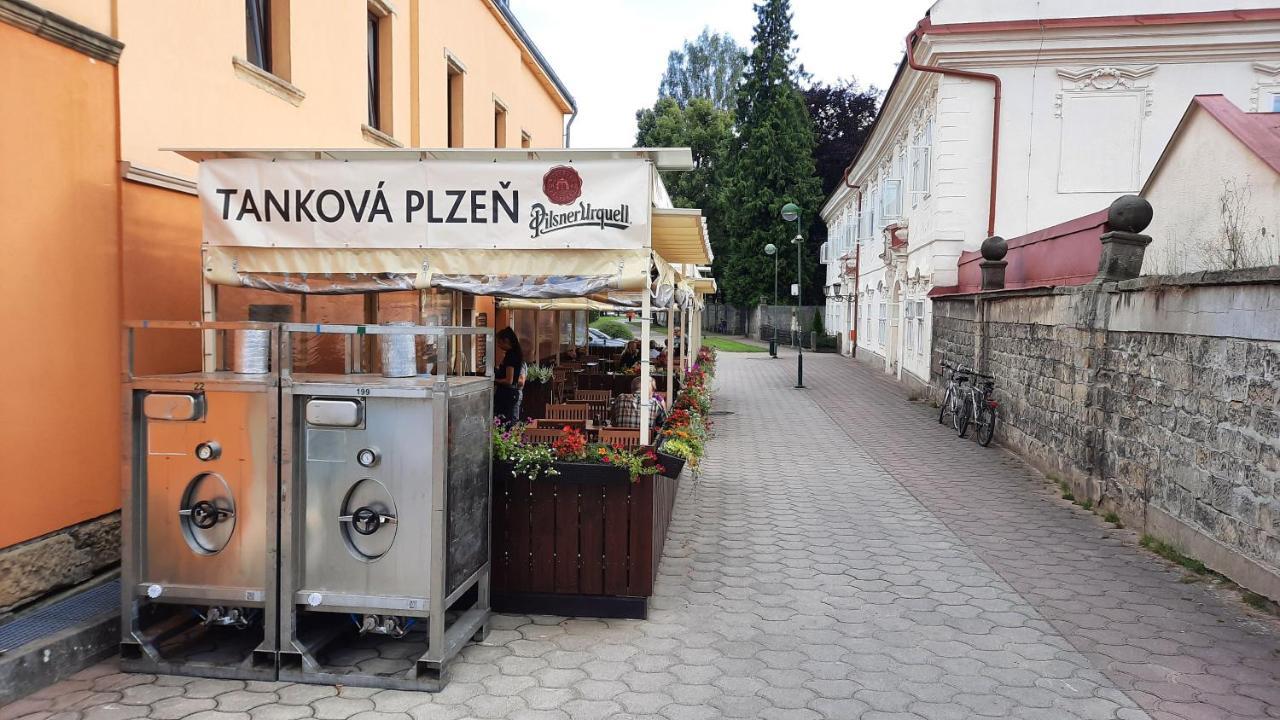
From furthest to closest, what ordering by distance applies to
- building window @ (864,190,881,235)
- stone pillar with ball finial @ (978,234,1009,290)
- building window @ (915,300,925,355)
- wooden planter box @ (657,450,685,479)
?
building window @ (864,190,881,235) → building window @ (915,300,925,355) → stone pillar with ball finial @ (978,234,1009,290) → wooden planter box @ (657,450,685,479)

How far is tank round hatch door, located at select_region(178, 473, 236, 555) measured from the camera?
Answer: 4445mm

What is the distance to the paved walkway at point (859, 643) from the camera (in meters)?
4.12

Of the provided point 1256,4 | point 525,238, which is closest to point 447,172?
point 525,238

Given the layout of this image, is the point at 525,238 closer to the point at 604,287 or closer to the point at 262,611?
the point at 604,287

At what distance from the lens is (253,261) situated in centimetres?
612

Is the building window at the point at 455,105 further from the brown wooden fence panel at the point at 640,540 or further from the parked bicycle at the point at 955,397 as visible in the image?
the brown wooden fence panel at the point at 640,540

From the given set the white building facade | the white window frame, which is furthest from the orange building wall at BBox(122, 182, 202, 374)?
the white window frame

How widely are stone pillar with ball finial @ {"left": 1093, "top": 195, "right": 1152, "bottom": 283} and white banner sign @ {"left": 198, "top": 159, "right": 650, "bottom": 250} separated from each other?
5259 mm

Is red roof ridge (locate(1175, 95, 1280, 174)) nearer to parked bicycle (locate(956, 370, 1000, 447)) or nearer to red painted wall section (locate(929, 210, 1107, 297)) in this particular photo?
red painted wall section (locate(929, 210, 1107, 297))

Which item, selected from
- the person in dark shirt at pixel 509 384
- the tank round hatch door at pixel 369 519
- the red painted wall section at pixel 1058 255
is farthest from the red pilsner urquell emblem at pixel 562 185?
the red painted wall section at pixel 1058 255

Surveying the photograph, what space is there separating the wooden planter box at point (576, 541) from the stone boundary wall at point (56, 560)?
2.52 m

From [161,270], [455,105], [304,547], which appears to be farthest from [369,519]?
[455,105]

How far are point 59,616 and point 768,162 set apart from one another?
43650mm

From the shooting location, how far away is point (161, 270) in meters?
6.07
